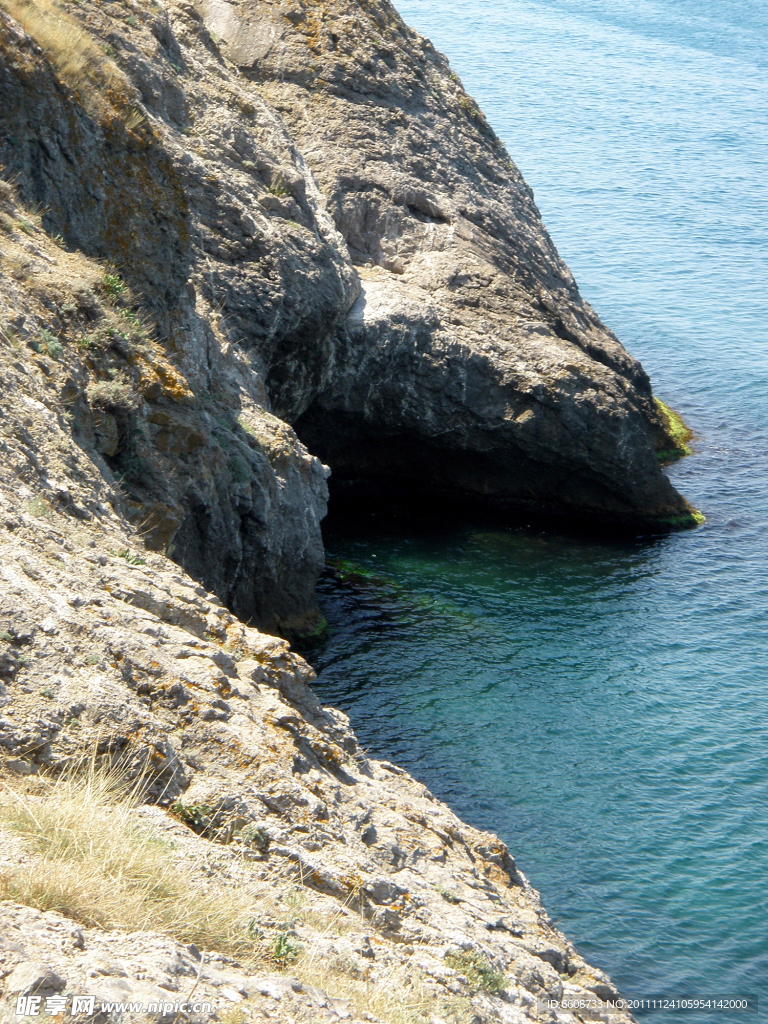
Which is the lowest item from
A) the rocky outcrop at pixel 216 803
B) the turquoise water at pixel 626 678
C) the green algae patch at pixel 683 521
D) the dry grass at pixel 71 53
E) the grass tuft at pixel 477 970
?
the turquoise water at pixel 626 678

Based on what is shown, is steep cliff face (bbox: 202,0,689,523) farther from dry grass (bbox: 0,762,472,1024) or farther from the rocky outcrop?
dry grass (bbox: 0,762,472,1024)

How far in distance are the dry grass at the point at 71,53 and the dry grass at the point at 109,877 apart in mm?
11427

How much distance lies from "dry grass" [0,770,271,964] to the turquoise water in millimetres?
8720

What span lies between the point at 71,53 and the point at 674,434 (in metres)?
22.1

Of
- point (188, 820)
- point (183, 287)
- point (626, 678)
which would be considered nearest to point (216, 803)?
point (188, 820)

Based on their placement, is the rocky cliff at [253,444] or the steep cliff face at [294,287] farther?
the steep cliff face at [294,287]

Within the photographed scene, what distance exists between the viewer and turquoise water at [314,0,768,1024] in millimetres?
14922

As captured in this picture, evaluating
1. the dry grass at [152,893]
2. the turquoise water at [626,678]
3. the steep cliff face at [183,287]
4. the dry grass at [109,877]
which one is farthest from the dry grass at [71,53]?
the dry grass at [109,877]

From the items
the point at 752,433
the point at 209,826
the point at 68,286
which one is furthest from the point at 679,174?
the point at 209,826

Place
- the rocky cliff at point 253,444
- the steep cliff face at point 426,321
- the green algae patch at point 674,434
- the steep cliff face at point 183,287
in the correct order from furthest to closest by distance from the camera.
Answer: the green algae patch at point 674,434 < the steep cliff face at point 426,321 < the steep cliff face at point 183,287 < the rocky cliff at point 253,444

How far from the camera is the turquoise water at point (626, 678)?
1492 cm

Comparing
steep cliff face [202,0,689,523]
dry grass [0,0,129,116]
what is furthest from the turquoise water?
dry grass [0,0,129,116]

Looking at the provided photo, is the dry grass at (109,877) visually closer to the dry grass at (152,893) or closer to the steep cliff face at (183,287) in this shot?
the dry grass at (152,893)

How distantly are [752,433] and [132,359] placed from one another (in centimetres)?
2382
